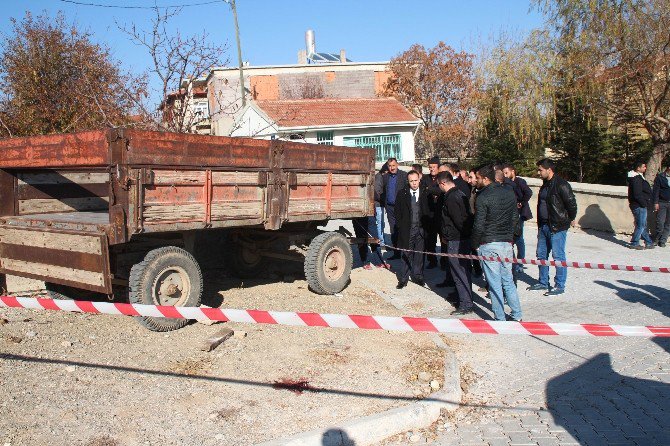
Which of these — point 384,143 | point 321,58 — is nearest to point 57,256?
point 384,143

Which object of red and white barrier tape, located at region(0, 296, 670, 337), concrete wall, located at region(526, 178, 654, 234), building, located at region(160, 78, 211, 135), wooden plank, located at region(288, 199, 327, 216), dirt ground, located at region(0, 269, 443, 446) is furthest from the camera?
concrete wall, located at region(526, 178, 654, 234)

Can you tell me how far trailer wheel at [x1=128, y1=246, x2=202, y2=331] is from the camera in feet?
19.5

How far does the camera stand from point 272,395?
189 inches

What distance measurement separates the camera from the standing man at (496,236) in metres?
6.74

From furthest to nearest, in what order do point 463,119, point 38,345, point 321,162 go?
point 463,119, point 321,162, point 38,345

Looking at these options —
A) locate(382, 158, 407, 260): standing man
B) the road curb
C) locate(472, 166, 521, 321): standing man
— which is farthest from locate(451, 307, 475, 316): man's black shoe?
locate(382, 158, 407, 260): standing man

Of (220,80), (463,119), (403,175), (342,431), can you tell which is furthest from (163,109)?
(220,80)

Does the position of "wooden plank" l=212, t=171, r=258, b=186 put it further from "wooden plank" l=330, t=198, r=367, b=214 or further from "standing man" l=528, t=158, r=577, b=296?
"standing man" l=528, t=158, r=577, b=296

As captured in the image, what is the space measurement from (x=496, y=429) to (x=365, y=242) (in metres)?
5.33

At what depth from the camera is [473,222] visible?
7.39m

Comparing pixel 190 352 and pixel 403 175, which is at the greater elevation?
pixel 403 175

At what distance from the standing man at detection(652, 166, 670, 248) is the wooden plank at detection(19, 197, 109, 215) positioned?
10.9 m

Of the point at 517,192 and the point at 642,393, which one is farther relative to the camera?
the point at 517,192

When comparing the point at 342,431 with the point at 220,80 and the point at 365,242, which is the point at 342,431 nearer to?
the point at 365,242
